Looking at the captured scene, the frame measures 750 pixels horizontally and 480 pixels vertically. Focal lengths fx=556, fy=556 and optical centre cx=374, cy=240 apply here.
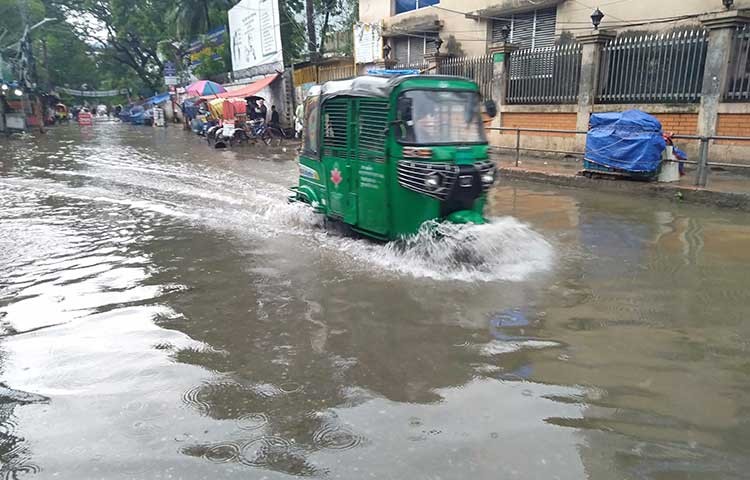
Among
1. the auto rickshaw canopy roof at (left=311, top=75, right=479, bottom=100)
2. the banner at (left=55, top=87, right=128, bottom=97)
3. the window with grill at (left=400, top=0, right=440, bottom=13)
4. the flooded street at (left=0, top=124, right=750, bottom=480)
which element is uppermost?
the window with grill at (left=400, top=0, right=440, bottom=13)

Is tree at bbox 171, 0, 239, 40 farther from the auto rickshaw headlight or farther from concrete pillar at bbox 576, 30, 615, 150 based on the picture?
the auto rickshaw headlight

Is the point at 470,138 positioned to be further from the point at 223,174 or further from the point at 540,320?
the point at 223,174

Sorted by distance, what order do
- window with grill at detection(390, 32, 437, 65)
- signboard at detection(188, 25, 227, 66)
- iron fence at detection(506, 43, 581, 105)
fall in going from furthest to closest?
signboard at detection(188, 25, 227, 66) < window with grill at detection(390, 32, 437, 65) < iron fence at detection(506, 43, 581, 105)

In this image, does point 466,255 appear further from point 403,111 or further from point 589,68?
point 589,68

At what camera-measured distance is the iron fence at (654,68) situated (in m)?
11.9

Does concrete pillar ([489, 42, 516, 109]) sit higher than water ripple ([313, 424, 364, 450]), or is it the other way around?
concrete pillar ([489, 42, 516, 109])

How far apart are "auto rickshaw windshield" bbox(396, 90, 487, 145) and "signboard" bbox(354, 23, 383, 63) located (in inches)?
626

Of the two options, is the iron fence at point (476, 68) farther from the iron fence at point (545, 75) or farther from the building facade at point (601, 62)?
the iron fence at point (545, 75)

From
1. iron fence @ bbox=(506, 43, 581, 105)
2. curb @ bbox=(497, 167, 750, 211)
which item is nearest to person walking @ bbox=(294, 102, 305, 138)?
iron fence @ bbox=(506, 43, 581, 105)

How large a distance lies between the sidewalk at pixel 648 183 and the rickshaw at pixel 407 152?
4.58m

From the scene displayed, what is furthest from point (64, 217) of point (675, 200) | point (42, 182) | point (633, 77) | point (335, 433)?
point (633, 77)

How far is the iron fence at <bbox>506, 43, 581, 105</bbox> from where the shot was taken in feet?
46.5

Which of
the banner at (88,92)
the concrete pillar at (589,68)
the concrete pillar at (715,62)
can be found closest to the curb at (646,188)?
the concrete pillar at (715,62)

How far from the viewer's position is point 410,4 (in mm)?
21312
